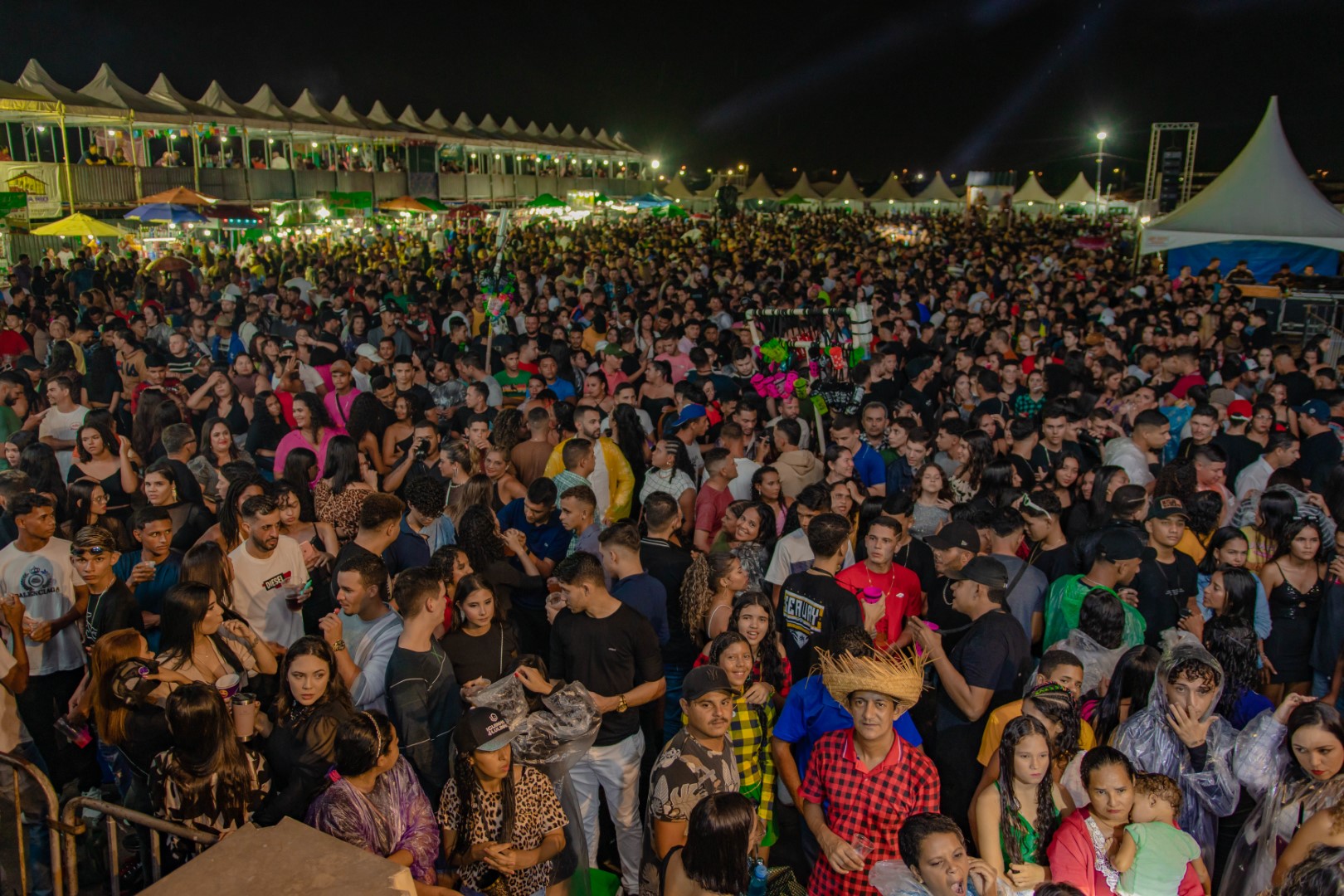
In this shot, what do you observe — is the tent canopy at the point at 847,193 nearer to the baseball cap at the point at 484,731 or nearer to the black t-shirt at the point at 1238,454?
the black t-shirt at the point at 1238,454

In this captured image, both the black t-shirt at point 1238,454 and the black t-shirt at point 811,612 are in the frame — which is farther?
the black t-shirt at point 1238,454

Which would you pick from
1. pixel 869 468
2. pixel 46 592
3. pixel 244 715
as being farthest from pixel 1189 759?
pixel 46 592

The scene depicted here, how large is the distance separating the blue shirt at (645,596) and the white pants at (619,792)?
513 mm

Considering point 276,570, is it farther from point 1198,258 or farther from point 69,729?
point 1198,258

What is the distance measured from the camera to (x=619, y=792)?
396 centimetres

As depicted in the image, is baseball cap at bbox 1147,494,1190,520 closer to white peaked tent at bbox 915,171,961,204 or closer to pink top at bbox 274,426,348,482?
pink top at bbox 274,426,348,482

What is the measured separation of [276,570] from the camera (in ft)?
14.8

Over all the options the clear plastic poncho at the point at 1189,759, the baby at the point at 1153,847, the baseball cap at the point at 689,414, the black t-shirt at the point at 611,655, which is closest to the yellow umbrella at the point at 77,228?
the baseball cap at the point at 689,414

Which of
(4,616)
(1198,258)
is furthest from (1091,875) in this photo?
(1198,258)

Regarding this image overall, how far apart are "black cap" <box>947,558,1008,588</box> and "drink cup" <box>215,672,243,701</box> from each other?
296 cm

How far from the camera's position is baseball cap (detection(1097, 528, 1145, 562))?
4.28 m

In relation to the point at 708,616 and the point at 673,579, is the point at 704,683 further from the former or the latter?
the point at 673,579

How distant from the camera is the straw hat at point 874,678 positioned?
3143 mm

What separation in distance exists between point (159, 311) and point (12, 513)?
25.0 feet
